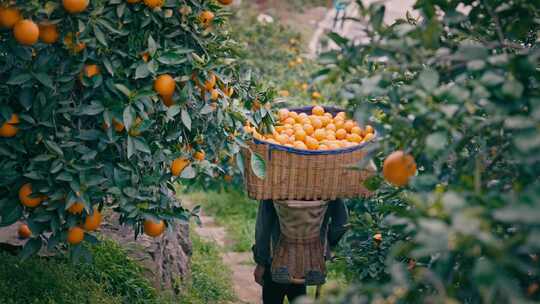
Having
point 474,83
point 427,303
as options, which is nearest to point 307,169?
point 474,83

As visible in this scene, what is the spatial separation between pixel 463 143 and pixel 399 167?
189 millimetres

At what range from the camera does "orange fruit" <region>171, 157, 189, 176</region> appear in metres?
2.46

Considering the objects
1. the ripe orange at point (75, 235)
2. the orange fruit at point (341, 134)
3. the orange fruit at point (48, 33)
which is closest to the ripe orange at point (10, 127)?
the orange fruit at point (48, 33)

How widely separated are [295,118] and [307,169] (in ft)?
1.77

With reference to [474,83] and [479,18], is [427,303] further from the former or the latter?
[479,18]

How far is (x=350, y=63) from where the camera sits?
5.86 feet

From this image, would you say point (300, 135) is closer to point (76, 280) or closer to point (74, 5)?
point (76, 280)

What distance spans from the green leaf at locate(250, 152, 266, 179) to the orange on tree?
788 millimetres

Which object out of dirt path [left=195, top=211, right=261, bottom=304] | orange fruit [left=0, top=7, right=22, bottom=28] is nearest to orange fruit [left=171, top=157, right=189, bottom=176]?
orange fruit [left=0, top=7, right=22, bottom=28]

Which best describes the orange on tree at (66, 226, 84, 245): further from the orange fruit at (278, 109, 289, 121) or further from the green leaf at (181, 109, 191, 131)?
the orange fruit at (278, 109, 289, 121)

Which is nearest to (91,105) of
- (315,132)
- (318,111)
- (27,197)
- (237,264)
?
(27,197)

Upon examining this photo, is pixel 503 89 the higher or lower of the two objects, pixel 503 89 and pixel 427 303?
the higher

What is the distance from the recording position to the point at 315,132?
3.19 meters

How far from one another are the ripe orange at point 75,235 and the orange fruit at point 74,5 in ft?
2.42
